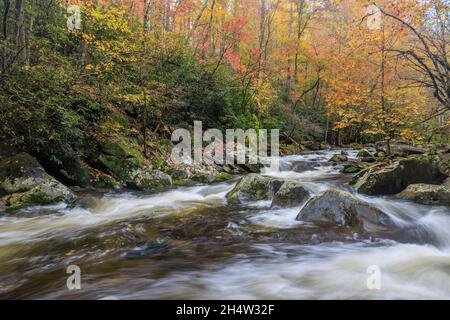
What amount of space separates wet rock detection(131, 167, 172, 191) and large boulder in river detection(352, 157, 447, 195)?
5.52 meters

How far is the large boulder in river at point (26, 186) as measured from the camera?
247 inches

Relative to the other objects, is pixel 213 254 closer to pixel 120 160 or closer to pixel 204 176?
pixel 120 160

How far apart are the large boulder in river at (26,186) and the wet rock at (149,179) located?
2.06 metres

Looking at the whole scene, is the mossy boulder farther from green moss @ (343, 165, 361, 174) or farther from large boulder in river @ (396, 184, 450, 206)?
green moss @ (343, 165, 361, 174)

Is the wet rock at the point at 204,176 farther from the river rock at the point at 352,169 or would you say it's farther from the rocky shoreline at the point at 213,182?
the river rock at the point at 352,169

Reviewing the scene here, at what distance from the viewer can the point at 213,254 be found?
428 centimetres

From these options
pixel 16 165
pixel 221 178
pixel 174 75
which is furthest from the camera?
pixel 174 75

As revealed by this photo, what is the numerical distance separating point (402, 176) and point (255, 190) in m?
3.88

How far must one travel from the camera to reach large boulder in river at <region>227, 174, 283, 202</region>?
7.37 meters

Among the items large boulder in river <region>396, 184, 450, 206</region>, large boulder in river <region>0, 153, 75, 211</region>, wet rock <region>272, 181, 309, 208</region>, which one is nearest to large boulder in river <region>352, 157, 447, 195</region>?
large boulder in river <region>396, 184, 450, 206</region>

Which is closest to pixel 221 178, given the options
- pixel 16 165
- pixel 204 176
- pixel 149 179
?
pixel 204 176
